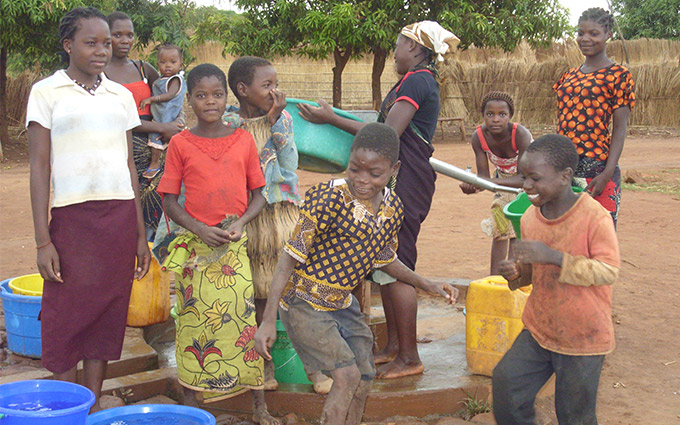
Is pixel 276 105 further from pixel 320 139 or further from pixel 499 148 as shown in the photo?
pixel 499 148

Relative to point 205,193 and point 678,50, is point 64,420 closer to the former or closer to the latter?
point 205,193

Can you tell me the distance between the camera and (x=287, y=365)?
11.4ft

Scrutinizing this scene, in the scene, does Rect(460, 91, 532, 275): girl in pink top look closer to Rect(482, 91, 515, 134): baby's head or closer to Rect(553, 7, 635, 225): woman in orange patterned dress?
Rect(482, 91, 515, 134): baby's head

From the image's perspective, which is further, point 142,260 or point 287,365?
point 287,365

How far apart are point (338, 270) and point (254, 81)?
3.60ft

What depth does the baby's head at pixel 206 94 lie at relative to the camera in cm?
312

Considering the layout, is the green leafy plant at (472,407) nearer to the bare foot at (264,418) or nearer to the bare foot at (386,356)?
the bare foot at (386,356)

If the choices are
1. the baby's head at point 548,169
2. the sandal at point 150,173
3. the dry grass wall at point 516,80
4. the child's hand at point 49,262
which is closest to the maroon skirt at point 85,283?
the child's hand at point 49,262

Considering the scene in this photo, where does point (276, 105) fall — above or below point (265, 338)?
above

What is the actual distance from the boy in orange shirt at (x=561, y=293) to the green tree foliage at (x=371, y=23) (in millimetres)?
12428

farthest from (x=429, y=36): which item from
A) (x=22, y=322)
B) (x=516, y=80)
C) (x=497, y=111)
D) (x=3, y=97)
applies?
(x=516, y=80)

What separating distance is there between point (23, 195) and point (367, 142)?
8.63 m

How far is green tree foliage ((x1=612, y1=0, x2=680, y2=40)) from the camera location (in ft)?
82.8

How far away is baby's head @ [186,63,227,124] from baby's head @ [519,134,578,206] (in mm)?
1357
